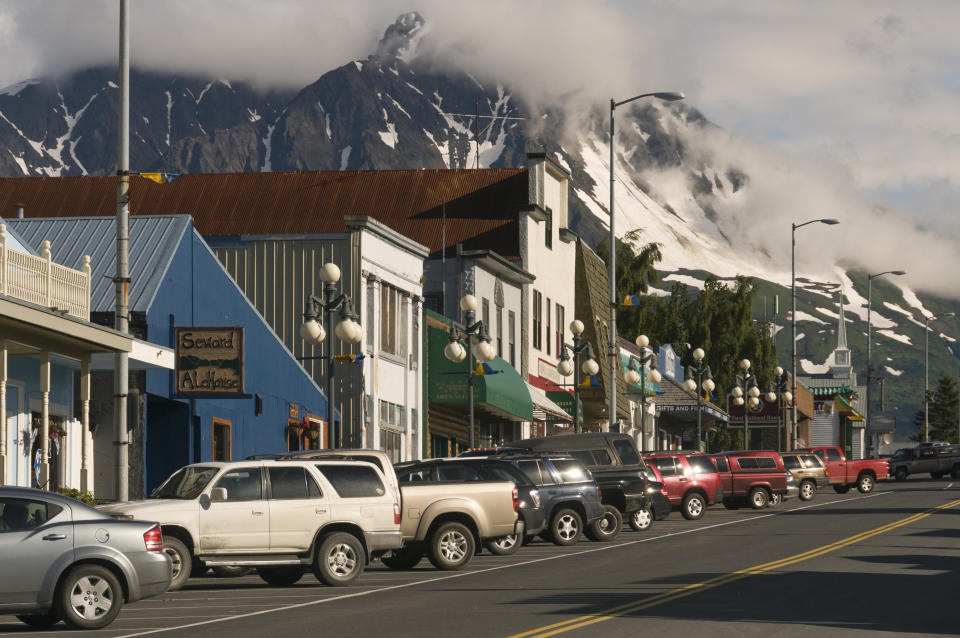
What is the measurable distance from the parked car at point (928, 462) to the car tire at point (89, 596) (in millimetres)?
63486

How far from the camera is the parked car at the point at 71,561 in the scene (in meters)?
16.5

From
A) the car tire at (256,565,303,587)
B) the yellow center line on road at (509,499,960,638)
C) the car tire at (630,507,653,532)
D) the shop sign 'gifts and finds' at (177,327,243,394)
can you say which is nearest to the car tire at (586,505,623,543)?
the car tire at (630,507,653,532)

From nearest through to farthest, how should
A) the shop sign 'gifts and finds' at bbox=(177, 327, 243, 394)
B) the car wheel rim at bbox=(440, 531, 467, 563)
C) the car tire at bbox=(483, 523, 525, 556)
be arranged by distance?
the car wheel rim at bbox=(440, 531, 467, 563), the car tire at bbox=(483, 523, 525, 556), the shop sign 'gifts and finds' at bbox=(177, 327, 243, 394)

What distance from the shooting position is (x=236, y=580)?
24.0m

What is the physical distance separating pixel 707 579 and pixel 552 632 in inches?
251

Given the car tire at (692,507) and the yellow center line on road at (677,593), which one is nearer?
the yellow center line on road at (677,593)

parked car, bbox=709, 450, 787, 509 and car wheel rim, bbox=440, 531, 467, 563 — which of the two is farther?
parked car, bbox=709, 450, 787, 509

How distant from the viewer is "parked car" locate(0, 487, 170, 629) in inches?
648

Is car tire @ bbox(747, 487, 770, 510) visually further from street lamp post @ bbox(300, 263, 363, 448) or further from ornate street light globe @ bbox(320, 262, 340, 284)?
ornate street light globe @ bbox(320, 262, 340, 284)

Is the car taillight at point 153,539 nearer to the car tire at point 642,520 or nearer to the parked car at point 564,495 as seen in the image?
the parked car at point 564,495

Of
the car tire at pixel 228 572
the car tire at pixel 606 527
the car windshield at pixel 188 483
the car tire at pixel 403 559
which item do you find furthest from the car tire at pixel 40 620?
the car tire at pixel 606 527

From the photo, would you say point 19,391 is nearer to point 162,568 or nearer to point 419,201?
point 162,568

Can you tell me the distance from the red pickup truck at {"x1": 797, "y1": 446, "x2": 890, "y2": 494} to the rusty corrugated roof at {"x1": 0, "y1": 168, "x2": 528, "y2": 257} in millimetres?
14084

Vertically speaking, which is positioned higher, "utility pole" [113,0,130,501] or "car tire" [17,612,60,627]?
"utility pole" [113,0,130,501]
